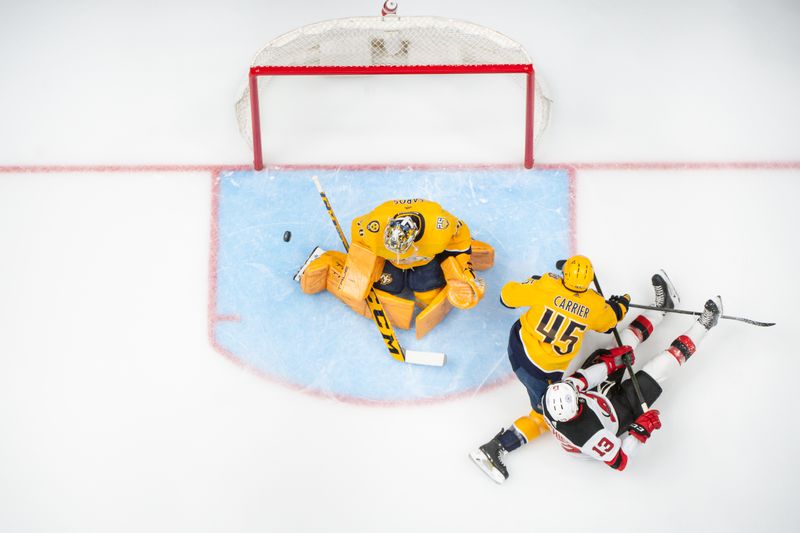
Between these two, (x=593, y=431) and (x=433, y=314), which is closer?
(x=593, y=431)

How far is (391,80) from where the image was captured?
581cm

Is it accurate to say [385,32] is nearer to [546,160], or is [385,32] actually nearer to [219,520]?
[546,160]

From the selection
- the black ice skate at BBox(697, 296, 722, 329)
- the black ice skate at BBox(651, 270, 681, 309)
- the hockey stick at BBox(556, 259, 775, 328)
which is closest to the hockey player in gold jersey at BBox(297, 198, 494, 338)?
the hockey stick at BBox(556, 259, 775, 328)

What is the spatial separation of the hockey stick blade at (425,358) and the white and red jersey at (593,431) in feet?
2.40

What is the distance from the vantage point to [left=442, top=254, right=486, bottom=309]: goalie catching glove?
4.81 m

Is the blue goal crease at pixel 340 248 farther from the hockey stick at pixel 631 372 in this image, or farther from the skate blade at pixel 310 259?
the hockey stick at pixel 631 372

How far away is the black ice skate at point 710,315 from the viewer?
495cm

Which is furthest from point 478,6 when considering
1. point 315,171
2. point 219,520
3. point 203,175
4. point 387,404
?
point 219,520

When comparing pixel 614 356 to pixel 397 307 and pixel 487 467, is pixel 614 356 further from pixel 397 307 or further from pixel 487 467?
pixel 397 307

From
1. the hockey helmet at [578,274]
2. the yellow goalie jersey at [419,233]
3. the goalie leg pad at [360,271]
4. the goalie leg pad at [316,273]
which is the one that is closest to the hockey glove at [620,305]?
the hockey helmet at [578,274]

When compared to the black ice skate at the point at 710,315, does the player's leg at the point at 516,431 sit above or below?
below

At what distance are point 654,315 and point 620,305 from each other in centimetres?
36

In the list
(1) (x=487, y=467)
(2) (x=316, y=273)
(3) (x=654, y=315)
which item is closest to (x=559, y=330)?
(3) (x=654, y=315)

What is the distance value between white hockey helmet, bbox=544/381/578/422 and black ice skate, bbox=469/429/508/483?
21.9 inches
